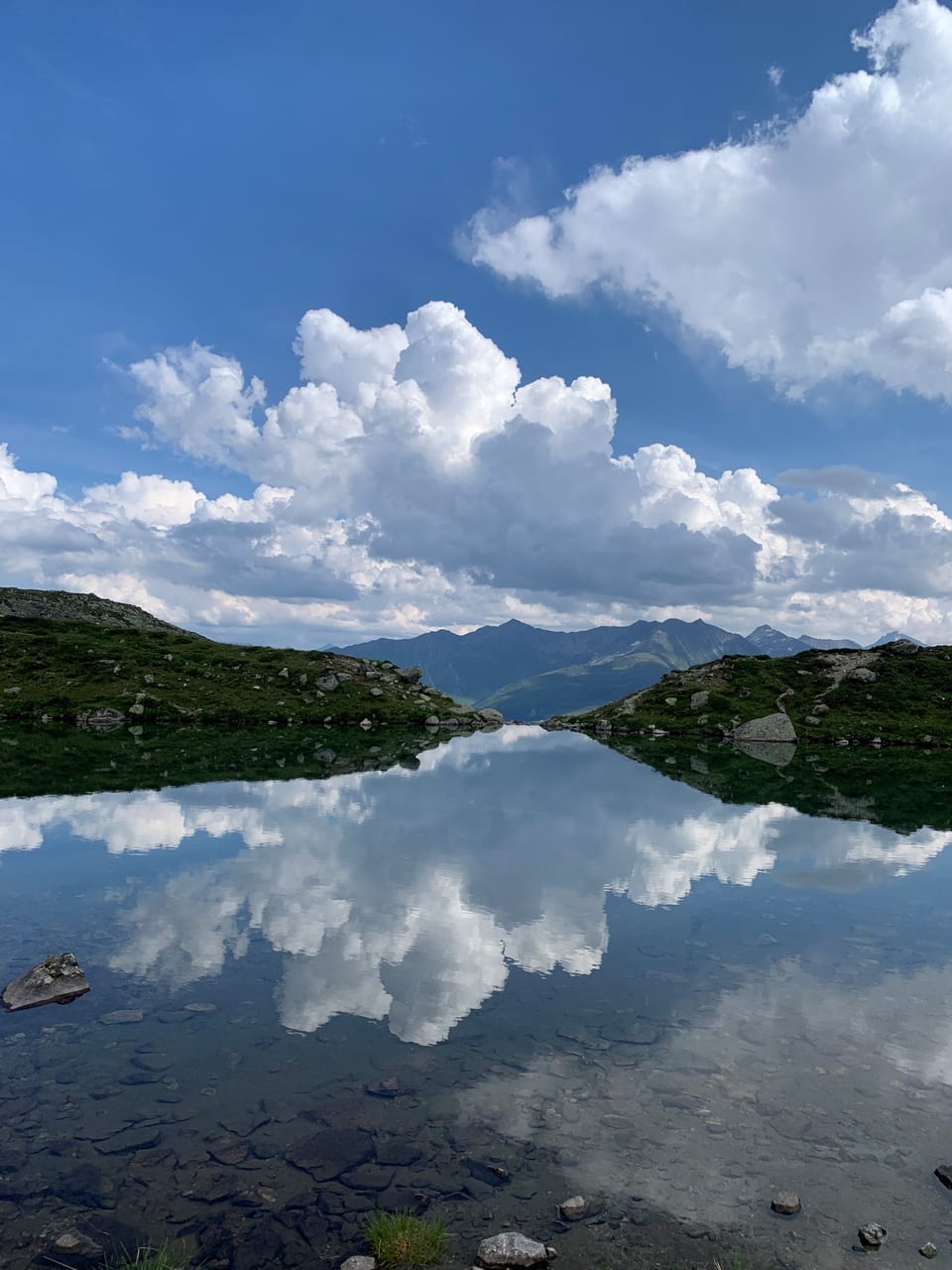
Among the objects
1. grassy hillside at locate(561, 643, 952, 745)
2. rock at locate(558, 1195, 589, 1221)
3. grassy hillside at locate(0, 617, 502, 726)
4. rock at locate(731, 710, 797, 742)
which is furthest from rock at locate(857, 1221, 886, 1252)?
grassy hillside at locate(561, 643, 952, 745)

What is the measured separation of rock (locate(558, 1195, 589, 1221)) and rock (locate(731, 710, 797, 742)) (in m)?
118

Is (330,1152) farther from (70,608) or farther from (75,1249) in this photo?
(70,608)

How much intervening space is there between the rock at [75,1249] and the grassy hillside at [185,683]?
107302mm

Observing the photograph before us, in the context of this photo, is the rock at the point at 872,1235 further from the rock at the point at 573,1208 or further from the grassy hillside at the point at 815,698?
the grassy hillside at the point at 815,698

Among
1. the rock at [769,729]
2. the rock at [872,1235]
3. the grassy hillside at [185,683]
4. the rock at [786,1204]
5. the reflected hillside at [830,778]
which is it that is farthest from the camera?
the rock at [769,729]

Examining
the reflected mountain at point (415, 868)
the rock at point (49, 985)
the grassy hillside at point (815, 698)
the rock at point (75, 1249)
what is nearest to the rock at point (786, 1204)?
the reflected mountain at point (415, 868)

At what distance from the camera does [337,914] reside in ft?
90.7

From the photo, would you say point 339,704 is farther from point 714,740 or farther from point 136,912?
point 136,912

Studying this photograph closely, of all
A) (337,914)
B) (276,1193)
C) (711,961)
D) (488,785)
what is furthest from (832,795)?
(276,1193)

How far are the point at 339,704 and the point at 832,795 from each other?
281 ft

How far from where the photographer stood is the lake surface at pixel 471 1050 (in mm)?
12281

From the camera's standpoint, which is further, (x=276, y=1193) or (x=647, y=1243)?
(x=276, y=1193)

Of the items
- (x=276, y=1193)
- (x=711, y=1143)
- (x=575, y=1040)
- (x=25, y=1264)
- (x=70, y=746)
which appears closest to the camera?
(x=25, y=1264)

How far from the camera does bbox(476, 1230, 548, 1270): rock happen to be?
10.8 m
